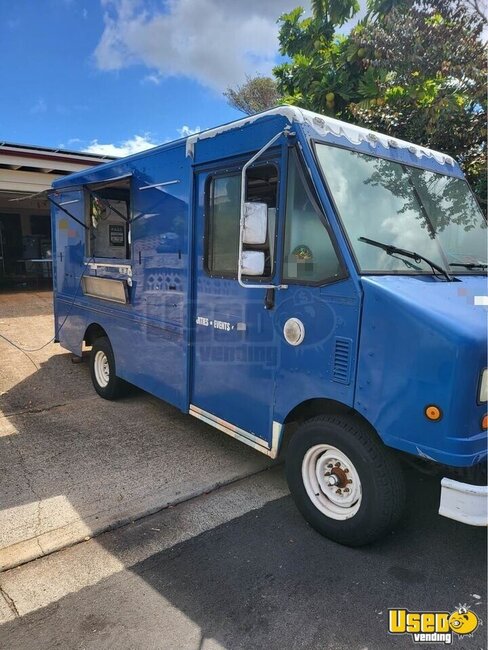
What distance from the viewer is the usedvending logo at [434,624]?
2283mm

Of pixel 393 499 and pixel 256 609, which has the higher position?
pixel 393 499

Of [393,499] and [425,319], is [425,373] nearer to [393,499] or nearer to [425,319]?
[425,319]

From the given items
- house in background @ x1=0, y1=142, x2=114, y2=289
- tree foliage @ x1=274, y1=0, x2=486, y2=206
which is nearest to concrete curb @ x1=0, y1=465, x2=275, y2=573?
tree foliage @ x1=274, y1=0, x2=486, y2=206

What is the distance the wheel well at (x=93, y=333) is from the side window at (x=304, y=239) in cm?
346

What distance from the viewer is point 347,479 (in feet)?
9.58

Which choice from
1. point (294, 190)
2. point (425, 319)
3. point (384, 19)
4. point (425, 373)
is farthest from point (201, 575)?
point (384, 19)

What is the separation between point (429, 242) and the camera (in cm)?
315

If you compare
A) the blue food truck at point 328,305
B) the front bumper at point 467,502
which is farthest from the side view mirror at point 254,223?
the front bumper at point 467,502

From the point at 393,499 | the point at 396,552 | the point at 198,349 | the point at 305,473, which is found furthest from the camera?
the point at 198,349

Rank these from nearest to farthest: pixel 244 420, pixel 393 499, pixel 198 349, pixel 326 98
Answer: pixel 393 499 → pixel 244 420 → pixel 198 349 → pixel 326 98

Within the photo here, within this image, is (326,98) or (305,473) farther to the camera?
Result: (326,98)

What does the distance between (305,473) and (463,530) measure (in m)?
1.18

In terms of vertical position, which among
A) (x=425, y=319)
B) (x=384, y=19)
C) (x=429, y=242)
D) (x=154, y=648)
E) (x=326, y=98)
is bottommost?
(x=154, y=648)

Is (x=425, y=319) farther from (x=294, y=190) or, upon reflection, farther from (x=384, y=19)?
(x=384, y=19)
